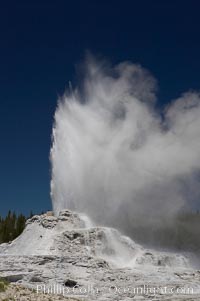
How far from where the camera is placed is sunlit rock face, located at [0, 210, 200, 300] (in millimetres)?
34625

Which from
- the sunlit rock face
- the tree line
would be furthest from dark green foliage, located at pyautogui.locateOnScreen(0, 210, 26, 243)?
the sunlit rock face

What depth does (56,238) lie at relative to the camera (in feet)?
138

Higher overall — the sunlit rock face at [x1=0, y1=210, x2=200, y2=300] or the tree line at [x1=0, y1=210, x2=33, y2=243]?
the tree line at [x1=0, y1=210, x2=33, y2=243]

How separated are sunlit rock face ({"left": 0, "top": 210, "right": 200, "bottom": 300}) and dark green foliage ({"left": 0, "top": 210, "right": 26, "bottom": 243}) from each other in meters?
28.7

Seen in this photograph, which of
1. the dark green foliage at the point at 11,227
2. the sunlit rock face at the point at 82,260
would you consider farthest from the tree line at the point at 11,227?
the sunlit rock face at the point at 82,260

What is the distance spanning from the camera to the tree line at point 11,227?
73938 mm

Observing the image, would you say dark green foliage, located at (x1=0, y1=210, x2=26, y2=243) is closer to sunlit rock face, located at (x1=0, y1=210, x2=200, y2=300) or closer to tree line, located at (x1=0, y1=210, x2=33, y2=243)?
tree line, located at (x1=0, y1=210, x2=33, y2=243)

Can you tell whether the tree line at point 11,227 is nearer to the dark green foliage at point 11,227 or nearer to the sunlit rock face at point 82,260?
the dark green foliage at point 11,227

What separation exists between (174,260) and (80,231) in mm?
10098

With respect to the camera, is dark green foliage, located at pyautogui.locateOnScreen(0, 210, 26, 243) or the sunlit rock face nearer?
the sunlit rock face

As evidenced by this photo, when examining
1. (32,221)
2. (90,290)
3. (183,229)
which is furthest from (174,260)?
(183,229)

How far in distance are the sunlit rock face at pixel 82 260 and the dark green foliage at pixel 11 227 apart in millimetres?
28660

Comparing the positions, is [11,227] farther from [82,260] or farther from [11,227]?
[82,260]

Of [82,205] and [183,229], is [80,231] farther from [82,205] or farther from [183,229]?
[183,229]
